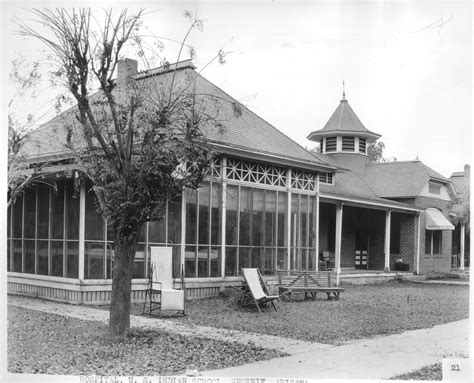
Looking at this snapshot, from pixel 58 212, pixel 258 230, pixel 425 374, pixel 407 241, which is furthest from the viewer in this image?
pixel 407 241

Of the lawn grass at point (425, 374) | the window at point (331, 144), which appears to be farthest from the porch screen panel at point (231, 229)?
the window at point (331, 144)

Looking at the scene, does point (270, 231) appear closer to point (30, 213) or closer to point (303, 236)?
point (303, 236)

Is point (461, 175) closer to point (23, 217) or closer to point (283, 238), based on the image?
point (283, 238)

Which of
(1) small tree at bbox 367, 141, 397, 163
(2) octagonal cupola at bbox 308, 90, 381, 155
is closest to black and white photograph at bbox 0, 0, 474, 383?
(2) octagonal cupola at bbox 308, 90, 381, 155

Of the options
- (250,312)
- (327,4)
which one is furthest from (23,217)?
(327,4)

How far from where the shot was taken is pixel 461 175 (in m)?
34.7

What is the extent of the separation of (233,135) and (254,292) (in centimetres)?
450

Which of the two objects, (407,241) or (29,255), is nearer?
(29,255)

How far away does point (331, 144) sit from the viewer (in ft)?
97.1

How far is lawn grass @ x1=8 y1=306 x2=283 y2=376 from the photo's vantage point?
301 inches

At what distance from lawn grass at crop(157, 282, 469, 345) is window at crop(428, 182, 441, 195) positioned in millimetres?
10190

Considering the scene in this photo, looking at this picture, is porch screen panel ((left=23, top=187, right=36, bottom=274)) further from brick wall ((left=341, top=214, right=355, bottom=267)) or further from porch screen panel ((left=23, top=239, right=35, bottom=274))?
brick wall ((left=341, top=214, right=355, bottom=267))

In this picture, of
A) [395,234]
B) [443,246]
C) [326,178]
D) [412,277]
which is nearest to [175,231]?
[326,178]

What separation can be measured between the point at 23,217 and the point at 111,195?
6.94 m
